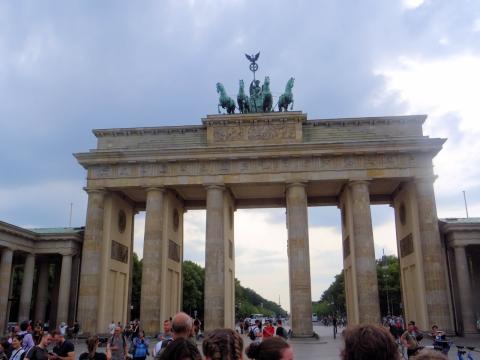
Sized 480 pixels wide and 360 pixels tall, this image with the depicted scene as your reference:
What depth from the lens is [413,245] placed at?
124 ft

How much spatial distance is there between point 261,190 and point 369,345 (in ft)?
127

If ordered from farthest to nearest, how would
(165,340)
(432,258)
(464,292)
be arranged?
(464,292), (432,258), (165,340)

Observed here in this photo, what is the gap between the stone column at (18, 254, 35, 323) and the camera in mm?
38250

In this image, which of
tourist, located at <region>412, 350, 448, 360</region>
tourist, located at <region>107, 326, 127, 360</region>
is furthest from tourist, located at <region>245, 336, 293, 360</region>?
tourist, located at <region>107, 326, 127, 360</region>

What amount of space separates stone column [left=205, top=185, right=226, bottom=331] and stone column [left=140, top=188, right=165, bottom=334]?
3.85 metres

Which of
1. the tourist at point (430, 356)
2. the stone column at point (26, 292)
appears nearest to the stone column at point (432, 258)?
the stone column at point (26, 292)

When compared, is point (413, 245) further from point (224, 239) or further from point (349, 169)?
point (224, 239)

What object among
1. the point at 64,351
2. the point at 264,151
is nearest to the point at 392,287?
the point at 264,151

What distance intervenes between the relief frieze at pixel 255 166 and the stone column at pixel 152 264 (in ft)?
6.58

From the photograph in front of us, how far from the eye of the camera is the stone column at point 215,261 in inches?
1407

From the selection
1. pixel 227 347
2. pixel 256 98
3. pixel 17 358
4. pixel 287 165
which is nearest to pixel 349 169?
pixel 287 165

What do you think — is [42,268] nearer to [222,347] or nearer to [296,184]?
[296,184]

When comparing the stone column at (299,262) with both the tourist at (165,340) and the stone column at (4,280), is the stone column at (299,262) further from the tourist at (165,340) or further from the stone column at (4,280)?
the tourist at (165,340)

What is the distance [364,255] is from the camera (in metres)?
35.9
